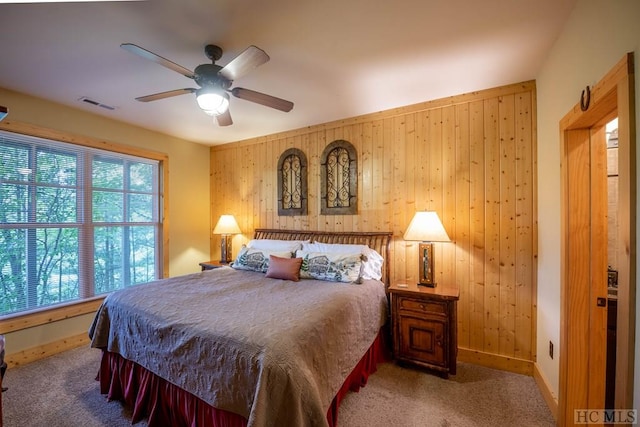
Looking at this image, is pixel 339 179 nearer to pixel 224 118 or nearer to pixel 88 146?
pixel 224 118

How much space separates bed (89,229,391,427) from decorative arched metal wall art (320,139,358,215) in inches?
30.9

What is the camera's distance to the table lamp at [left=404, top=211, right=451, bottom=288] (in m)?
2.52

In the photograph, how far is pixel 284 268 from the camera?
9.21 feet

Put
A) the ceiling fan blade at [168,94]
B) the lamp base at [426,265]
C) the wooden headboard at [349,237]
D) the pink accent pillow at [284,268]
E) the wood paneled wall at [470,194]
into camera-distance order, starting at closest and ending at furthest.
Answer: the ceiling fan blade at [168,94]
the wood paneled wall at [470,194]
the lamp base at [426,265]
the pink accent pillow at [284,268]
the wooden headboard at [349,237]

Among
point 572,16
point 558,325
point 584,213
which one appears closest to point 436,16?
point 572,16

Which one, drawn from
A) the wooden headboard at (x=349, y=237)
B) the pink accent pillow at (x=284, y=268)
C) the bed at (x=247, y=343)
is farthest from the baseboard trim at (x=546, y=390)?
the pink accent pillow at (x=284, y=268)

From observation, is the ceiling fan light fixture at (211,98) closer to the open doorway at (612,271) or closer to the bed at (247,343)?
the bed at (247,343)

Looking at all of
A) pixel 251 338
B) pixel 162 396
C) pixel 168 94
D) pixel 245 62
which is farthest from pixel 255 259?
pixel 245 62

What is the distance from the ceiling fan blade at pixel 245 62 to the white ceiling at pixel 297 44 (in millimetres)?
278

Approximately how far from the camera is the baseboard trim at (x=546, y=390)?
1.90 metres

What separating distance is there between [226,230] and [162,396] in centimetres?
250

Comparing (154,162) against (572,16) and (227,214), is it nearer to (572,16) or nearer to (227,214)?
(227,214)

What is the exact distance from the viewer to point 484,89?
2652 millimetres

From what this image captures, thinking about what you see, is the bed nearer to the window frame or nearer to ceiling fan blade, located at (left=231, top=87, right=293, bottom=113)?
the window frame
